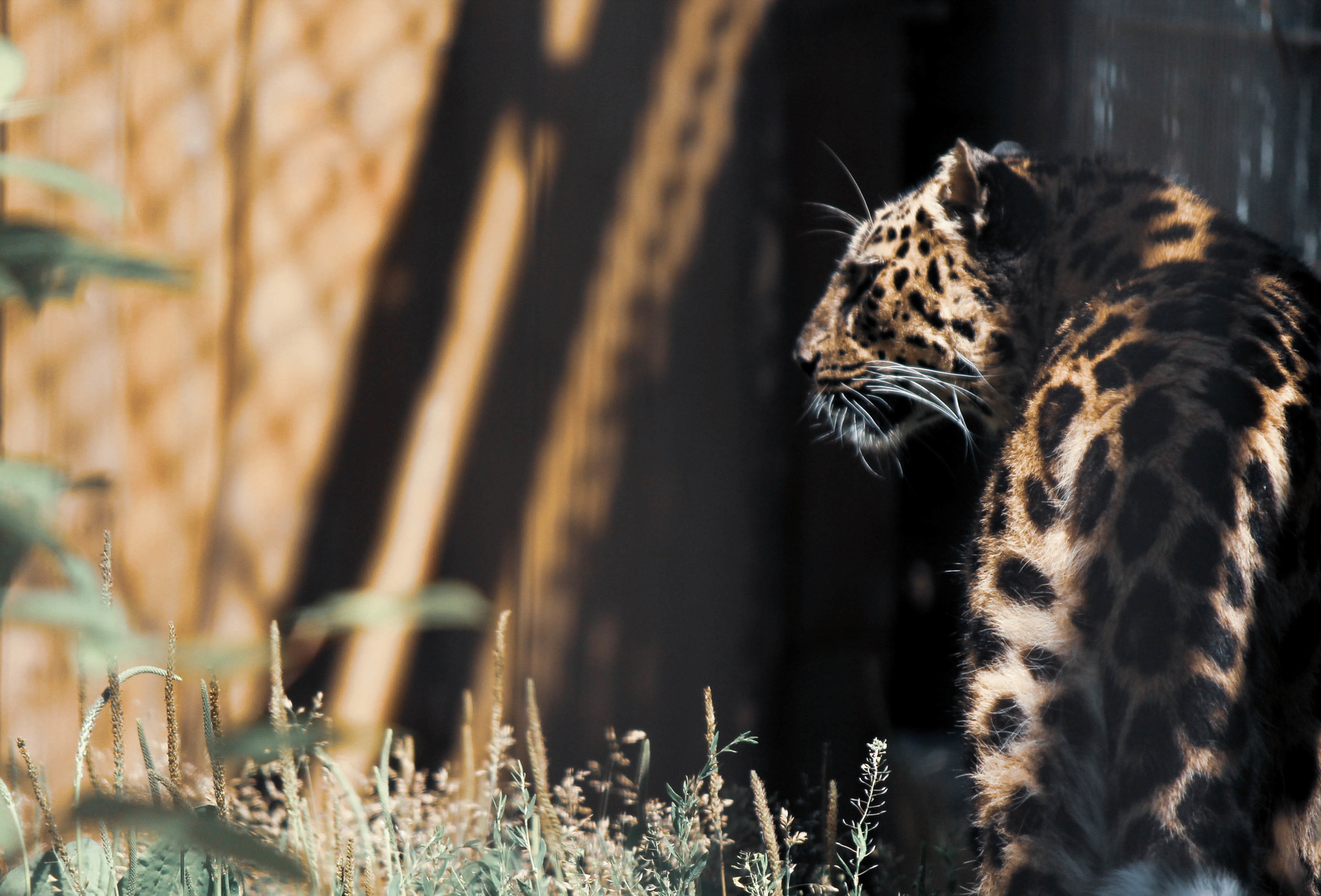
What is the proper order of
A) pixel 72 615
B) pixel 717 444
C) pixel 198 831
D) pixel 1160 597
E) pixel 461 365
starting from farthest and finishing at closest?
1. pixel 717 444
2. pixel 461 365
3. pixel 1160 597
4. pixel 72 615
5. pixel 198 831

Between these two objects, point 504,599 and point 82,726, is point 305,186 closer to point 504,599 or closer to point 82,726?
point 504,599

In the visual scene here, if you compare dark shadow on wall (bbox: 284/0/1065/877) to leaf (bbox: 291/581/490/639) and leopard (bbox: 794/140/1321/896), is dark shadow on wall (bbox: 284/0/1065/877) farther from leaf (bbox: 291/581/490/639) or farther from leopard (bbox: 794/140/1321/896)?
leopard (bbox: 794/140/1321/896)

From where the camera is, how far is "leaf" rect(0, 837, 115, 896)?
120cm

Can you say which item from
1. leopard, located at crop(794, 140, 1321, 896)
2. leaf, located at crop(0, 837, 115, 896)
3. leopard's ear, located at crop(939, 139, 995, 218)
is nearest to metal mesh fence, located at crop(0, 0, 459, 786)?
leaf, located at crop(0, 837, 115, 896)

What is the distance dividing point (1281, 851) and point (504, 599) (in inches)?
55.9

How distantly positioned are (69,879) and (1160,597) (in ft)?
3.59

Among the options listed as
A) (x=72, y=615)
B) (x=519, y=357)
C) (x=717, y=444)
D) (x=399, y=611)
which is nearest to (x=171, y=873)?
(x=399, y=611)

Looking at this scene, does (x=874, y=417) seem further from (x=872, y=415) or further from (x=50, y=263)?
(x=50, y=263)

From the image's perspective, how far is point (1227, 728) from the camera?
103 cm

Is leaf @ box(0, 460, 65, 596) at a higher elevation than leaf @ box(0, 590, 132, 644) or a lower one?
higher

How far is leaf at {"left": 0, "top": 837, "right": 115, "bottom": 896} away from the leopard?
0.94 m

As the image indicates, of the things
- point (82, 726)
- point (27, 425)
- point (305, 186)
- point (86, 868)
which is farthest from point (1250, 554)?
point (27, 425)

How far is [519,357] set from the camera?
7.36 feet

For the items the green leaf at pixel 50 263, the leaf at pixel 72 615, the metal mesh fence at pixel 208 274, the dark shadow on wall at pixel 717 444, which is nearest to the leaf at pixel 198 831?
the leaf at pixel 72 615
